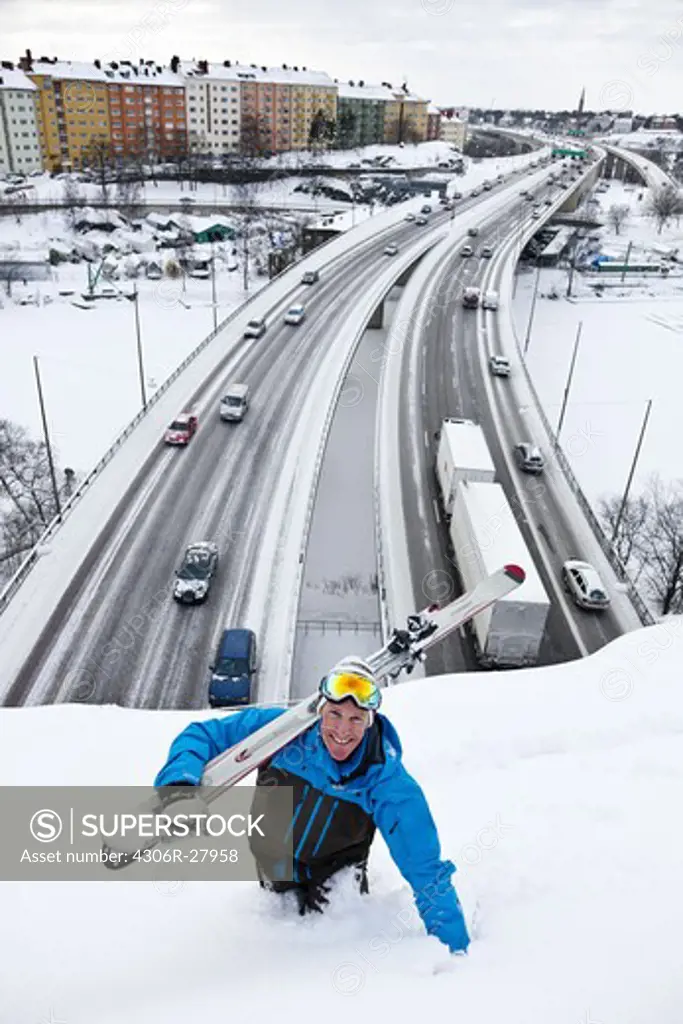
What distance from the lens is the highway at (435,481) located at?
81.3 ft

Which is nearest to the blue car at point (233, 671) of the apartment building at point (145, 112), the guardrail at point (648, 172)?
the apartment building at point (145, 112)

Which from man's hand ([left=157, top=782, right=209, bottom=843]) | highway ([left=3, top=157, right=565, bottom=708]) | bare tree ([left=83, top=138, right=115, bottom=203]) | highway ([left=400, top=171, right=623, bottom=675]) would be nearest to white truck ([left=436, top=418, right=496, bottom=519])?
highway ([left=400, top=171, right=623, bottom=675])

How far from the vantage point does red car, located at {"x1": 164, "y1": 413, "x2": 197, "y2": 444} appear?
29.9 meters

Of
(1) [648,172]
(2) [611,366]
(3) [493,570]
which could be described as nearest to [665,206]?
(1) [648,172]

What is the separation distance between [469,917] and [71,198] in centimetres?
11847

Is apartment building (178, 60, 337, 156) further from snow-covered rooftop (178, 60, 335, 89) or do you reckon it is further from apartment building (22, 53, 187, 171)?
apartment building (22, 53, 187, 171)

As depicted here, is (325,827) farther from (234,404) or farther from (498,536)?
(234,404)

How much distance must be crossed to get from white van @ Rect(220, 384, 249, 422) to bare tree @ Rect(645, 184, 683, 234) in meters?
105

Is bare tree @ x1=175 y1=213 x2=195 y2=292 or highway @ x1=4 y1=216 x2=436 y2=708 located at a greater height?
bare tree @ x1=175 y1=213 x2=195 y2=292

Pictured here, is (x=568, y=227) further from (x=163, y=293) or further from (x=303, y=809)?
(x=303, y=809)

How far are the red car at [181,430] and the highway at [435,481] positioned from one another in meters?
11.0

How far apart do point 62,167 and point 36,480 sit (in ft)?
354

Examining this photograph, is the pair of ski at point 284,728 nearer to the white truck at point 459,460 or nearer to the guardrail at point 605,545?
the guardrail at point 605,545

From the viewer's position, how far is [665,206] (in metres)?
108
